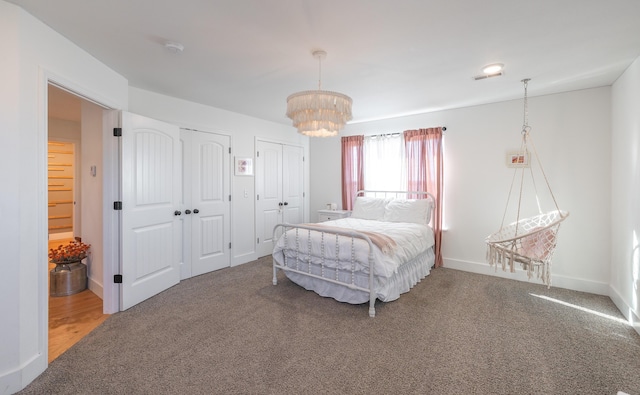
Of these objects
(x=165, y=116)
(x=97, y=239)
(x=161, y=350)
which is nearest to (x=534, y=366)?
(x=161, y=350)

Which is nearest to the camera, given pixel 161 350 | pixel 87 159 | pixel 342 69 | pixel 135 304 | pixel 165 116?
pixel 161 350

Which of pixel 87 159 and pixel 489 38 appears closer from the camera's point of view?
pixel 489 38

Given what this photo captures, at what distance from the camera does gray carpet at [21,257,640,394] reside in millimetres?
1821

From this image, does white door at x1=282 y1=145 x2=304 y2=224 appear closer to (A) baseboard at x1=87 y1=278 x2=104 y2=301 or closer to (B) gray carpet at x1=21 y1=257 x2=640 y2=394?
(B) gray carpet at x1=21 y1=257 x2=640 y2=394

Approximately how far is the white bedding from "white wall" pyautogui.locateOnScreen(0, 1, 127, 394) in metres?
2.25

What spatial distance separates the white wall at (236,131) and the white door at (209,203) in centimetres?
13

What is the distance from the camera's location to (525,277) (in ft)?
12.4

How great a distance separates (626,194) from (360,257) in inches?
112

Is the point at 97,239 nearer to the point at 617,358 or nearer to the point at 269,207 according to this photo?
the point at 269,207

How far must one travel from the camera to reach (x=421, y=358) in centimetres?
209

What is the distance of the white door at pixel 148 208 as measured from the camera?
2943mm

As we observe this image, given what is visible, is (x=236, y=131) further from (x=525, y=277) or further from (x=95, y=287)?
(x=525, y=277)

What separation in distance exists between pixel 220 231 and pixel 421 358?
10.9 ft

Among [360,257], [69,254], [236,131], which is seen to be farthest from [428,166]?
[69,254]
